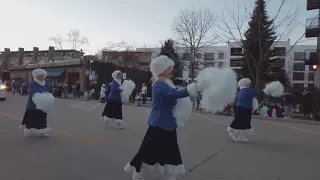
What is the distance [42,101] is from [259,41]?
23.5m

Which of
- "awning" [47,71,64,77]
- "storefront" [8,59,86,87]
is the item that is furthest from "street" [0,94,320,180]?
"awning" [47,71,64,77]

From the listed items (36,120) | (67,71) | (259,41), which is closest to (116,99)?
(36,120)

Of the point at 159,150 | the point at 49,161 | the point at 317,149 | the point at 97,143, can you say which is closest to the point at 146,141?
the point at 159,150

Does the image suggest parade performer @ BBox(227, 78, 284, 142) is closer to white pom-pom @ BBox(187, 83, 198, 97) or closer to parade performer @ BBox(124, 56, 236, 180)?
parade performer @ BBox(124, 56, 236, 180)

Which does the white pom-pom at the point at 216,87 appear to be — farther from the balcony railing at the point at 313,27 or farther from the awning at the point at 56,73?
the awning at the point at 56,73

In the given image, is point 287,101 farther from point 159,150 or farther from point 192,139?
point 159,150

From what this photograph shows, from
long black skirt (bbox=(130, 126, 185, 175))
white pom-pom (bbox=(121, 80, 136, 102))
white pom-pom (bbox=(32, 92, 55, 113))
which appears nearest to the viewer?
long black skirt (bbox=(130, 126, 185, 175))

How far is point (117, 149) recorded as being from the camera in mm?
7781

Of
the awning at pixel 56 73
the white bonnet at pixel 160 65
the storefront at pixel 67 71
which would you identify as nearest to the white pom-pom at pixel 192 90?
the white bonnet at pixel 160 65

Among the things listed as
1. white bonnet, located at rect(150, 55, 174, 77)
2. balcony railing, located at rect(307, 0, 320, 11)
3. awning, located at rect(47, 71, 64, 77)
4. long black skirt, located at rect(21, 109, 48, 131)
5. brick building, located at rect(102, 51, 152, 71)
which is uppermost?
balcony railing, located at rect(307, 0, 320, 11)

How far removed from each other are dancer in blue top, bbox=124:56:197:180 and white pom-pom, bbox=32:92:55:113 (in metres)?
4.31

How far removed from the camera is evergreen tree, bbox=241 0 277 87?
2897 centimetres

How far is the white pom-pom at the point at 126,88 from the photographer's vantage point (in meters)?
11.0

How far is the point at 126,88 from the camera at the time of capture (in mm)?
11133
